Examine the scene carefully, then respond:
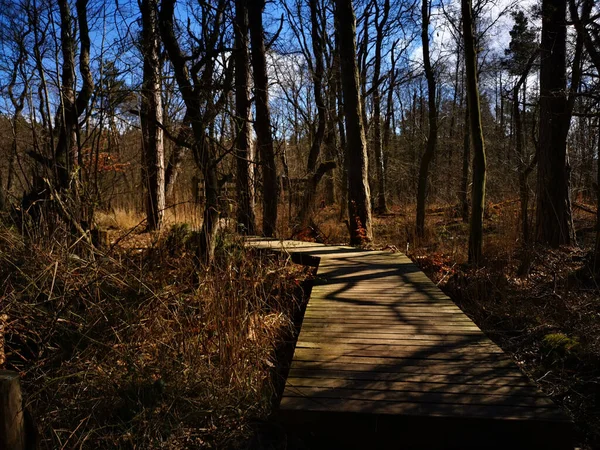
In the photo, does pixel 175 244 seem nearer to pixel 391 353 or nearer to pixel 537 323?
pixel 391 353

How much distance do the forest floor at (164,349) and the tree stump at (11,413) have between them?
328mm

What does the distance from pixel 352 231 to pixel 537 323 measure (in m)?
3.57

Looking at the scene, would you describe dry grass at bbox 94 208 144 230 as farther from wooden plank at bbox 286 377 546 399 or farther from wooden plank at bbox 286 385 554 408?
wooden plank at bbox 286 385 554 408

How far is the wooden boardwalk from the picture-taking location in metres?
2.01

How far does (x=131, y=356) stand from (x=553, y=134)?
7.73 meters

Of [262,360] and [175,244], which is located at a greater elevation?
[175,244]

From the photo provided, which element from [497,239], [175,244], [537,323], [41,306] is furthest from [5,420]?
[497,239]

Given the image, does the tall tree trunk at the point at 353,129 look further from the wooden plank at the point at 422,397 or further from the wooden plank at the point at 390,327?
the wooden plank at the point at 422,397

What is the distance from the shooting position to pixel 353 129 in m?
7.36

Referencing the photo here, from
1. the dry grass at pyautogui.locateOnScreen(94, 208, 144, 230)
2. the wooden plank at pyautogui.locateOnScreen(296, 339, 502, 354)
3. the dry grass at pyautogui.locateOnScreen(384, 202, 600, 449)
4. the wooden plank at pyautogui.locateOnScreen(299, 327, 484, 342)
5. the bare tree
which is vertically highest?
the bare tree

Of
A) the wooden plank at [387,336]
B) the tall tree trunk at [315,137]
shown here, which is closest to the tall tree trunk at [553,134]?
the tall tree trunk at [315,137]

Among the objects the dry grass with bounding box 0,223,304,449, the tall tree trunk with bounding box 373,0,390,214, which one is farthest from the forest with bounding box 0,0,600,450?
the tall tree trunk with bounding box 373,0,390,214

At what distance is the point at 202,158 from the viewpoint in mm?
4062

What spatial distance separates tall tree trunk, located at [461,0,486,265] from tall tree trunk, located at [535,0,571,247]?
1.23 m
